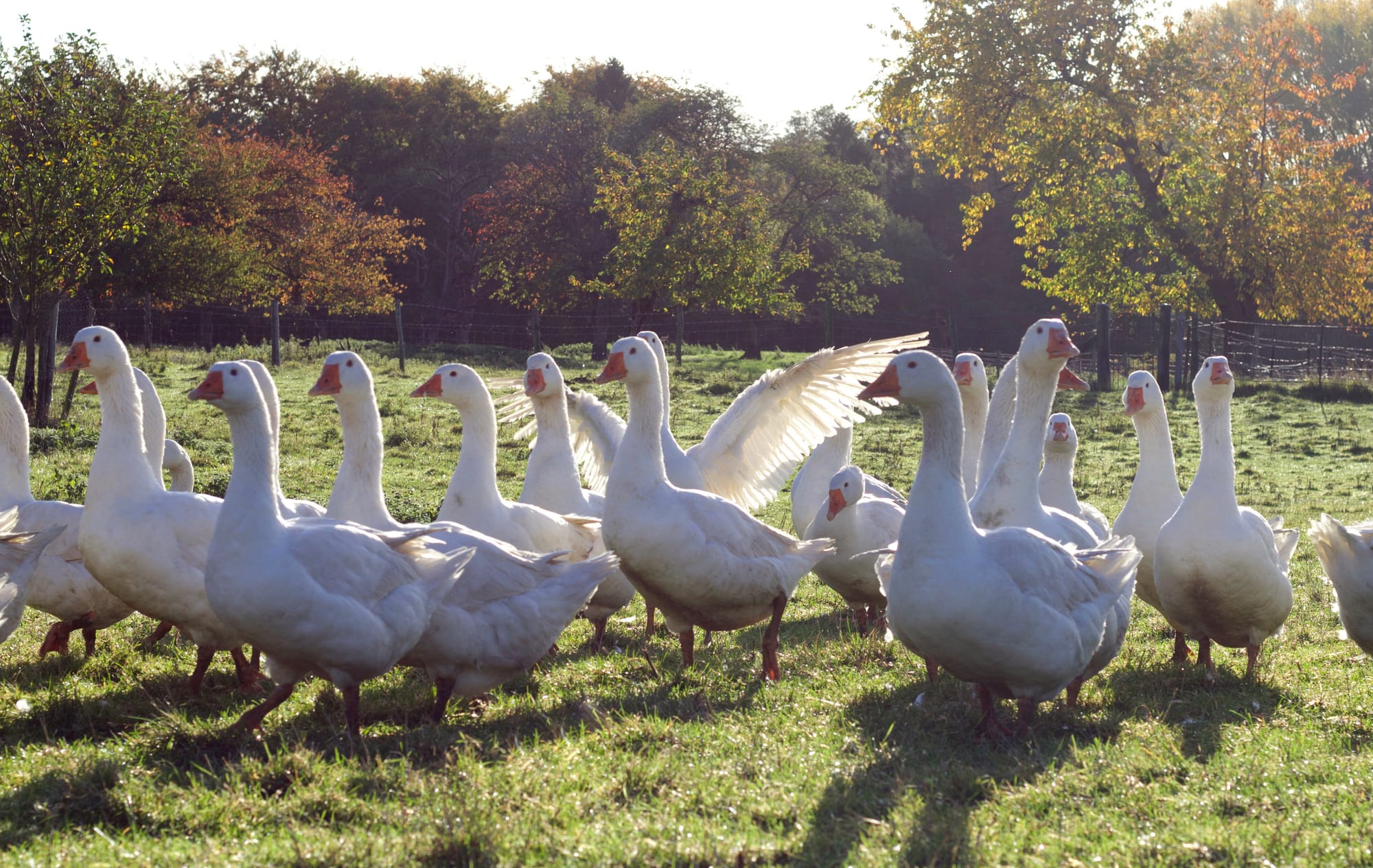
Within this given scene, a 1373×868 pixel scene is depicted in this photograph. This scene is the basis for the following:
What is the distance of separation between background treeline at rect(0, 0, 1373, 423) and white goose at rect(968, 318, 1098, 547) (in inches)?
469

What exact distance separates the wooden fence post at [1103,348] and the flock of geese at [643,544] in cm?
1812

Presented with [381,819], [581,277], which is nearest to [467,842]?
[381,819]

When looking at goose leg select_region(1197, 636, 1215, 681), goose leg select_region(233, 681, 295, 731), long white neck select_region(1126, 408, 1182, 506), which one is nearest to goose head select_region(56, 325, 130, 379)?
goose leg select_region(233, 681, 295, 731)

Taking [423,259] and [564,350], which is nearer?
[564,350]

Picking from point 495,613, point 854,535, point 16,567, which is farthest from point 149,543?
point 854,535

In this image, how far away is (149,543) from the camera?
5.79 metres

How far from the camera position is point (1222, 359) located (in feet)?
23.4

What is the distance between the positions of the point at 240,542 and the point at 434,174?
4068cm

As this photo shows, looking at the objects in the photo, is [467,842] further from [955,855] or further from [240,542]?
[240,542]

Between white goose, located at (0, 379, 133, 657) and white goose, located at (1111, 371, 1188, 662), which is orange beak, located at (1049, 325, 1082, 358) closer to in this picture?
white goose, located at (1111, 371, 1188, 662)

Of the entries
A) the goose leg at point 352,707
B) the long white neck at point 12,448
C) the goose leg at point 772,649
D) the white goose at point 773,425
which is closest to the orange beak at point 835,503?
the goose leg at point 772,649

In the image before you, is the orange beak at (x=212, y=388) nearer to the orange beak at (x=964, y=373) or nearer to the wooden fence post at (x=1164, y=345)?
the orange beak at (x=964, y=373)

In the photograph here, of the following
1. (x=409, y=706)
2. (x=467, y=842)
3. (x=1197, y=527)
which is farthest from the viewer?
(x=1197, y=527)

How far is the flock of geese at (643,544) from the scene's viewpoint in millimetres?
4926
